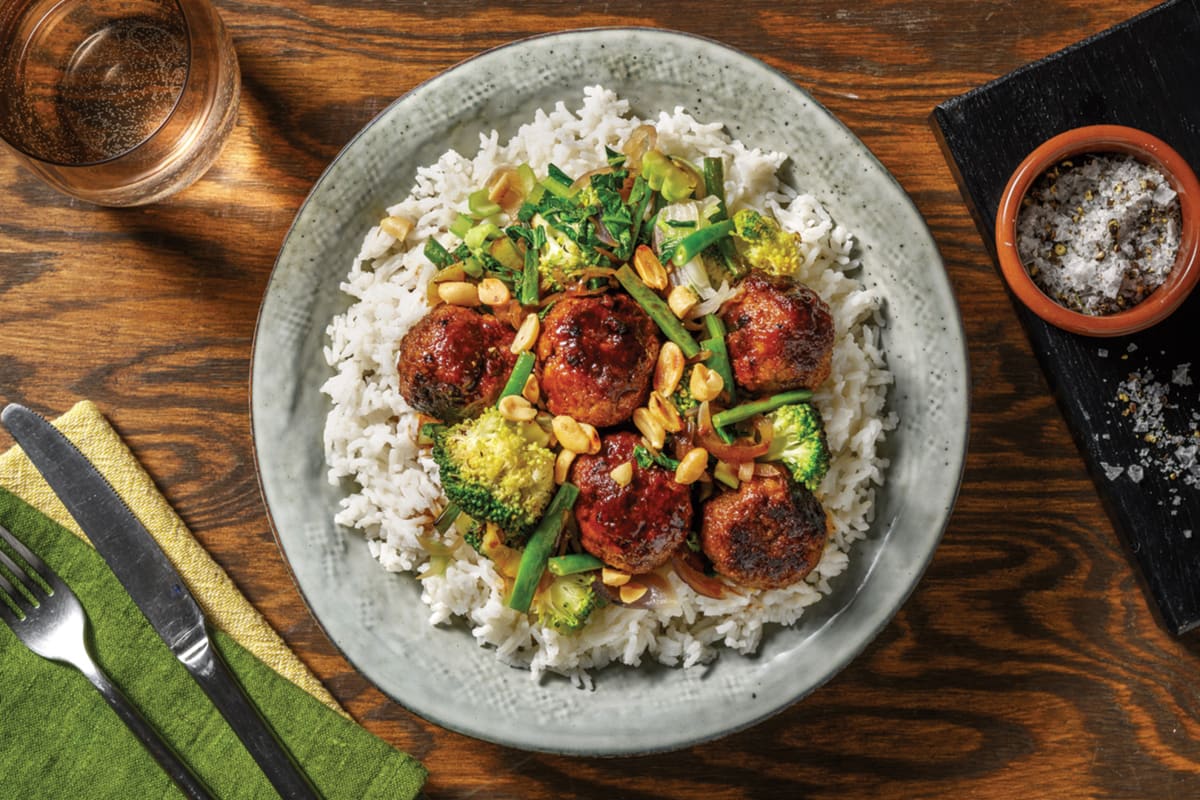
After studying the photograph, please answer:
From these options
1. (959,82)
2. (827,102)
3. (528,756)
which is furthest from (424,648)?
(959,82)

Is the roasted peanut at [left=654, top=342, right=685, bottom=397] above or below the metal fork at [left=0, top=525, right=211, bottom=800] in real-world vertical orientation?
above

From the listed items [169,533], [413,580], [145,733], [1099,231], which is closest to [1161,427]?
[1099,231]

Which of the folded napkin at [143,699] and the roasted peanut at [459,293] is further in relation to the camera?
the folded napkin at [143,699]

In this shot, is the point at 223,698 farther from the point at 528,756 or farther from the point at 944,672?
the point at 944,672

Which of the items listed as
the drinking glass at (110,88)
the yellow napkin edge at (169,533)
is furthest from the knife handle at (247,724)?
the drinking glass at (110,88)

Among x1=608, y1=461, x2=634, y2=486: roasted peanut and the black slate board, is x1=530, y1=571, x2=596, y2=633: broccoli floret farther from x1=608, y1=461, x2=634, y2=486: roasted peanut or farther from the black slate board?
the black slate board

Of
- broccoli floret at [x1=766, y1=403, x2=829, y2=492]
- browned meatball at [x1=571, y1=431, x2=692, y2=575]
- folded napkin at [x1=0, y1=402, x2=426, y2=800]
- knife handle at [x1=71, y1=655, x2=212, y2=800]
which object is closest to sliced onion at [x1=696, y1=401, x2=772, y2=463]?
broccoli floret at [x1=766, y1=403, x2=829, y2=492]

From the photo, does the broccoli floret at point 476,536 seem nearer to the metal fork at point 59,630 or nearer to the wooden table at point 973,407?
the wooden table at point 973,407
